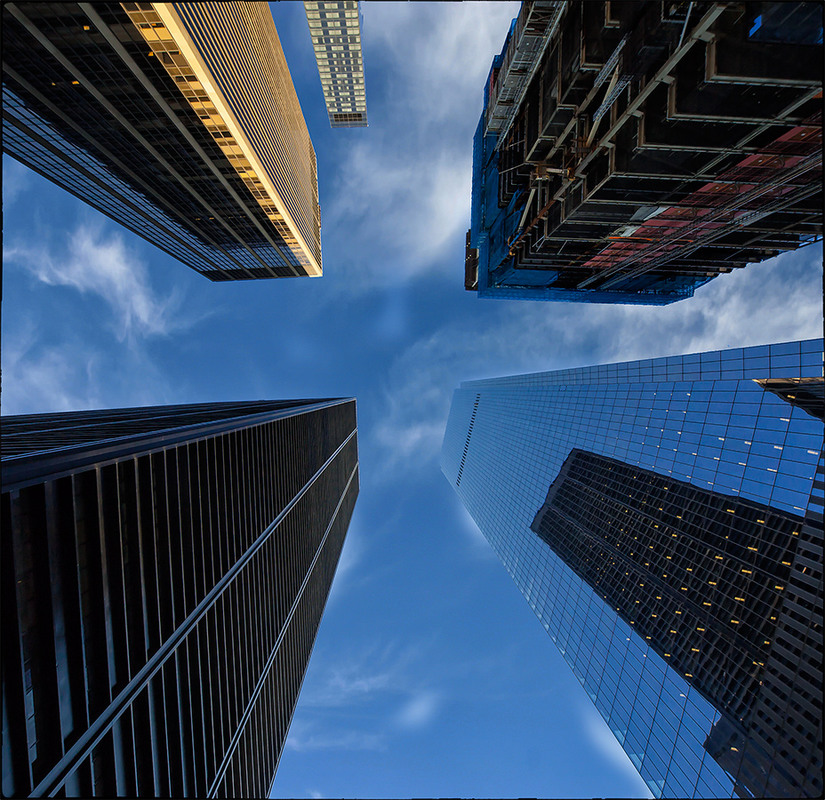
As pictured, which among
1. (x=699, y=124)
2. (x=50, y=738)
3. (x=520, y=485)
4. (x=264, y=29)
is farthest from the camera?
(x=520, y=485)

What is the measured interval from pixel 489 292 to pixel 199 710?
70337 millimetres

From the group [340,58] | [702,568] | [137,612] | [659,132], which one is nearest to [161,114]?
[659,132]

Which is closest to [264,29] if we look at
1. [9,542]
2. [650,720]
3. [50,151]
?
[50,151]

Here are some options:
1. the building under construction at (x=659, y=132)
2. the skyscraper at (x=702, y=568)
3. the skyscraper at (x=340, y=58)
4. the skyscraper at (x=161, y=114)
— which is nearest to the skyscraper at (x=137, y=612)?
the building under construction at (x=659, y=132)

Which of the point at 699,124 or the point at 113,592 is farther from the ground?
the point at 699,124

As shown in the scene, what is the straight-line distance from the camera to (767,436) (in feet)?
123

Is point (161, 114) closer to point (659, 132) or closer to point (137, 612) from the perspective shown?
point (659, 132)

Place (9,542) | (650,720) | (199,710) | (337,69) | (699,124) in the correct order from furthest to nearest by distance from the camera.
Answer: (337,69)
(650,720)
(199,710)
(699,124)
(9,542)

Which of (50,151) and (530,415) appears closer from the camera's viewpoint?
(50,151)

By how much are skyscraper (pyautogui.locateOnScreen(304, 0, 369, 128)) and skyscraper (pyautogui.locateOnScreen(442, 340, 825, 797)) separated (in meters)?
123

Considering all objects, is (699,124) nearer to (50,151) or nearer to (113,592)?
(113,592)

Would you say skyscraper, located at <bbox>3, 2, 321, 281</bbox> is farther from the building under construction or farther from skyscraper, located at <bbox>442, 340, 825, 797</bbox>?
skyscraper, located at <bbox>442, 340, 825, 797</bbox>

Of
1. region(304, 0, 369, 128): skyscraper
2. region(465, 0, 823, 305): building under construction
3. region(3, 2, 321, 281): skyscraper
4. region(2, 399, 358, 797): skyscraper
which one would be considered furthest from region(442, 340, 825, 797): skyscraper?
region(304, 0, 369, 128): skyscraper

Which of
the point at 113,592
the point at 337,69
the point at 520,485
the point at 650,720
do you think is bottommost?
the point at 650,720
